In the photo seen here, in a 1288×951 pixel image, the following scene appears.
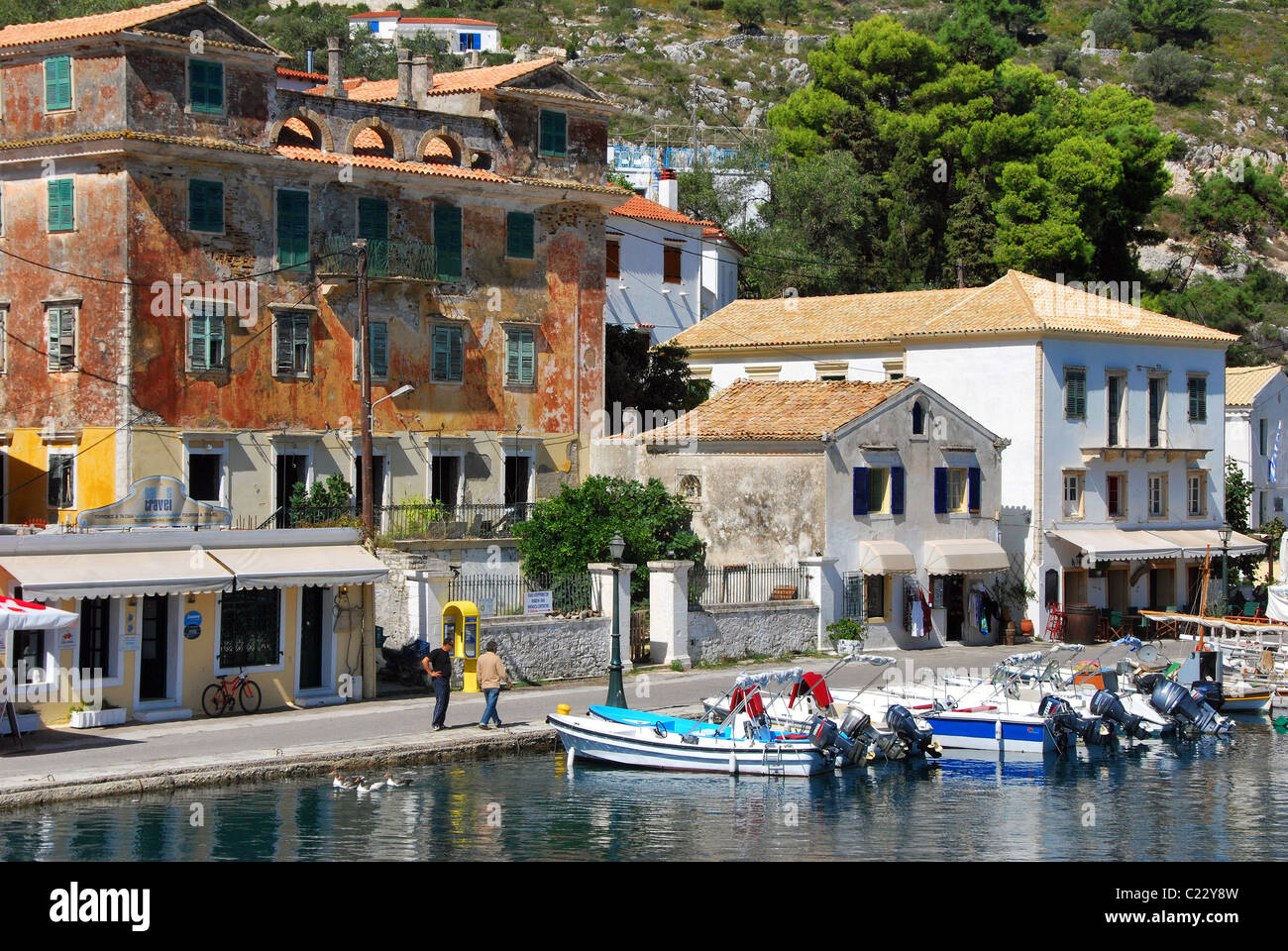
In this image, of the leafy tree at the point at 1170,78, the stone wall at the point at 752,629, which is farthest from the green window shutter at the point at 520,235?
the leafy tree at the point at 1170,78

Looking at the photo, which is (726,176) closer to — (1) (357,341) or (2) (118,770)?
(1) (357,341)

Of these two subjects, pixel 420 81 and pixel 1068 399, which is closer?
pixel 420 81

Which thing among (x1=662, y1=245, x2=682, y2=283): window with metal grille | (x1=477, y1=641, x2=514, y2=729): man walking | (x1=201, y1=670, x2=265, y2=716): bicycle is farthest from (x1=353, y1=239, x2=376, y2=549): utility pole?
(x1=662, y1=245, x2=682, y2=283): window with metal grille

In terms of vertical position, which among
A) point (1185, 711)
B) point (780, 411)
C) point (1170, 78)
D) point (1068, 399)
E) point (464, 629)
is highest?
point (1170, 78)

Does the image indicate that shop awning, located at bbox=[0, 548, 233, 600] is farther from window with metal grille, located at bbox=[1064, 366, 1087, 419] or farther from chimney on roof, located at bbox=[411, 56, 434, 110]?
window with metal grille, located at bbox=[1064, 366, 1087, 419]

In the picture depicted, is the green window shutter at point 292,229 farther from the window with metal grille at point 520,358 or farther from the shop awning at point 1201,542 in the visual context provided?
the shop awning at point 1201,542

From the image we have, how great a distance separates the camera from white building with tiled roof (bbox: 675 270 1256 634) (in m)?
43.8

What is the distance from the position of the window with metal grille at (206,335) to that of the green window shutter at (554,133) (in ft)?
33.3

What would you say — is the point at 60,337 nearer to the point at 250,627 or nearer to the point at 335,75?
the point at 335,75

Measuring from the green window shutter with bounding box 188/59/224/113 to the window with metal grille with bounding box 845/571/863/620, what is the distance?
57.8ft

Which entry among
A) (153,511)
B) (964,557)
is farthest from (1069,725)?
(153,511)

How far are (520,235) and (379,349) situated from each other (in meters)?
5.18

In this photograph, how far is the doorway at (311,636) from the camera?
2855cm

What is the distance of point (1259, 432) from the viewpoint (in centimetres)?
5584
